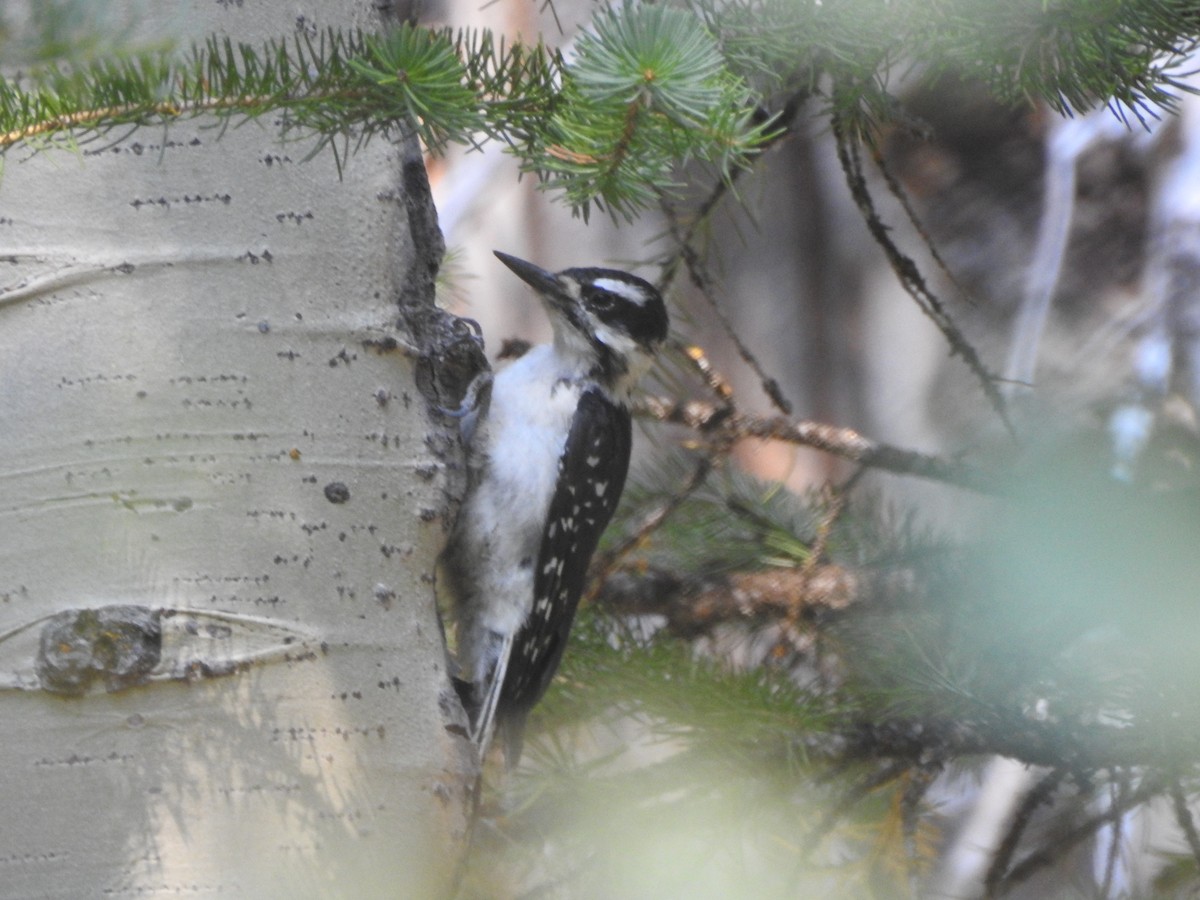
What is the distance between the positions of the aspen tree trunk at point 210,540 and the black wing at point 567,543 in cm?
65

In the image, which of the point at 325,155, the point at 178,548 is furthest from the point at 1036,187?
the point at 178,548

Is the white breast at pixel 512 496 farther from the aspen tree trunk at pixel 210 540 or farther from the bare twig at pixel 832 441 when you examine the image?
the aspen tree trunk at pixel 210 540

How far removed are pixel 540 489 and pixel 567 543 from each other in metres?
0.12

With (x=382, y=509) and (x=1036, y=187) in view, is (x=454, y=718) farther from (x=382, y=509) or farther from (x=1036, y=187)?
(x=1036, y=187)

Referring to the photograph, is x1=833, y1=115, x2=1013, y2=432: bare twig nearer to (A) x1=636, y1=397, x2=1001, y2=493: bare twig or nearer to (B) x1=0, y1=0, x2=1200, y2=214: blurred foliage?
(A) x1=636, y1=397, x2=1001, y2=493: bare twig

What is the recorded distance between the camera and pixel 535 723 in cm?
234

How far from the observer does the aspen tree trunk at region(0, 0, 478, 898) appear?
1.36 metres

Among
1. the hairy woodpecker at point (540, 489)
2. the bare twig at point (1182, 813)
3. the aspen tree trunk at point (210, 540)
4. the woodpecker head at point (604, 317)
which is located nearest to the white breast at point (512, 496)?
the hairy woodpecker at point (540, 489)

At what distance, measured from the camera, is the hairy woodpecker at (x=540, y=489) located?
2273mm

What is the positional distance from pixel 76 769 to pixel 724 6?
125 centimetres

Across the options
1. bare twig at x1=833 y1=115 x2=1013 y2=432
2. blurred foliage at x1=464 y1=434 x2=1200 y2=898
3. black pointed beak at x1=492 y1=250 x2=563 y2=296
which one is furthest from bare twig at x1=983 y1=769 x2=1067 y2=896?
black pointed beak at x1=492 y1=250 x2=563 y2=296

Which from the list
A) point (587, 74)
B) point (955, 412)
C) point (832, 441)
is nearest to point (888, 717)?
point (832, 441)

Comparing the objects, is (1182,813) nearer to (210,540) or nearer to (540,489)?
(540,489)

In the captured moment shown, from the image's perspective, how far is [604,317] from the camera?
2.50 m
